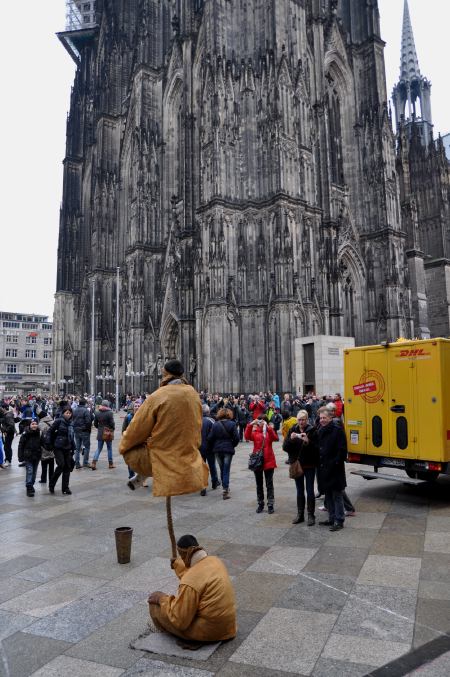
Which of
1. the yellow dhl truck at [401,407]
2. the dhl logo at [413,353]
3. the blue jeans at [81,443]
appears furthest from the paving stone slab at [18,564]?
the blue jeans at [81,443]

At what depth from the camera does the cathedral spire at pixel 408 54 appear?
5953 cm

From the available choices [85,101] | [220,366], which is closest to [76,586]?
[220,366]

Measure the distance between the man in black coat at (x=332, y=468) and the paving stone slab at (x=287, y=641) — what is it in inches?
103

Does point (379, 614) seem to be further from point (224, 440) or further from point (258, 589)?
point (224, 440)

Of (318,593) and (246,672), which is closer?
(246,672)

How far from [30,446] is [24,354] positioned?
8816cm

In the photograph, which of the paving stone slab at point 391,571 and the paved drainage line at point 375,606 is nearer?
the paved drainage line at point 375,606

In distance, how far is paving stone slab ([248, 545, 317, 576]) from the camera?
5.48 meters

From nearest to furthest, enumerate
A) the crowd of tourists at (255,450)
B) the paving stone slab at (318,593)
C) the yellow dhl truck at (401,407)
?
the paving stone slab at (318,593) < the crowd of tourists at (255,450) < the yellow dhl truck at (401,407)

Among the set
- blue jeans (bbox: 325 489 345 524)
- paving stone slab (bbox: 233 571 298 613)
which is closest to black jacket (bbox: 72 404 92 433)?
blue jeans (bbox: 325 489 345 524)

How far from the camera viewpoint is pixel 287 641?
394cm

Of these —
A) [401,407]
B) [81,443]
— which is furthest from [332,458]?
[81,443]

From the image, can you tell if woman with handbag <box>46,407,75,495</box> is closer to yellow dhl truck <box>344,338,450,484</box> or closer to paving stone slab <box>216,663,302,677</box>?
yellow dhl truck <box>344,338,450,484</box>

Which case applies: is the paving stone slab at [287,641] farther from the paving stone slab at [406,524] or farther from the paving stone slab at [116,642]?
the paving stone slab at [406,524]
